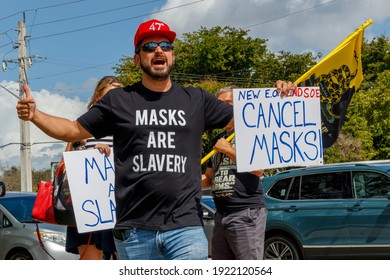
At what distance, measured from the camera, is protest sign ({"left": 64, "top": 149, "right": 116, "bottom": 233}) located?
554cm

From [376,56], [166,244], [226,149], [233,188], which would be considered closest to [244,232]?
[233,188]

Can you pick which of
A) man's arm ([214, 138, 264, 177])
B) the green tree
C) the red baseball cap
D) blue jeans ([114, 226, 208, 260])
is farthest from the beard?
the green tree

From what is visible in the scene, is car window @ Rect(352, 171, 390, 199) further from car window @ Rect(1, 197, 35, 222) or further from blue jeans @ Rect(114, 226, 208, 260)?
blue jeans @ Rect(114, 226, 208, 260)

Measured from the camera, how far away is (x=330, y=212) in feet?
39.2

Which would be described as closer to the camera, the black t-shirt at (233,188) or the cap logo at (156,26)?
the cap logo at (156,26)

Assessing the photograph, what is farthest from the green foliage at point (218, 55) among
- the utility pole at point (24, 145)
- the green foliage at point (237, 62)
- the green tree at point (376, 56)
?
the utility pole at point (24, 145)

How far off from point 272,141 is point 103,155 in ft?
4.29

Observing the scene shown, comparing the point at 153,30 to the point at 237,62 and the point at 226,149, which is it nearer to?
the point at 226,149

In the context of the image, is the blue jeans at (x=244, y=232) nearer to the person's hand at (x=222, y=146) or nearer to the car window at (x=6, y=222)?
the person's hand at (x=222, y=146)

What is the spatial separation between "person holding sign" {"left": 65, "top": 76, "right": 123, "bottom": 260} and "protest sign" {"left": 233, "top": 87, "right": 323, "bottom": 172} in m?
1.11

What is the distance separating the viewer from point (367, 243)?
37.8 ft

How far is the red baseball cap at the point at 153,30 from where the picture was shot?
4121mm

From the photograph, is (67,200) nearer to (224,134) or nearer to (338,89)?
(224,134)
